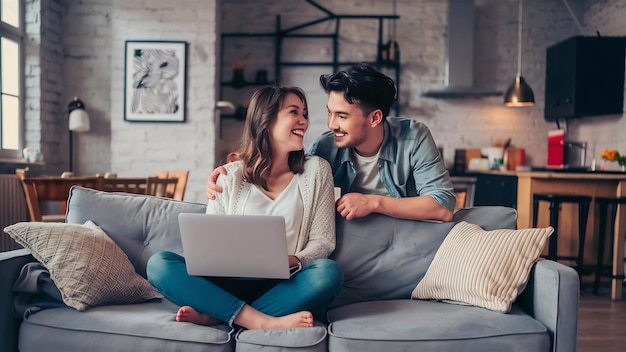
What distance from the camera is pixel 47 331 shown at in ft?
6.01

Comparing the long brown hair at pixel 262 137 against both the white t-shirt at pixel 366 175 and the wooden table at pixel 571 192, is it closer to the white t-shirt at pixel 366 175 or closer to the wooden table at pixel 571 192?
the white t-shirt at pixel 366 175

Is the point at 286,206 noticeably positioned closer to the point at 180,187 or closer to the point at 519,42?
the point at 180,187

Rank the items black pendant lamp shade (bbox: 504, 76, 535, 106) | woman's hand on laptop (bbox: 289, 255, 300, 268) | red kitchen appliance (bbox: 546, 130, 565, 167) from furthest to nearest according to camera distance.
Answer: red kitchen appliance (bbox: 546, 130, 565, 167) → black pendant lamp shade (bbox: 504, 76, 535, 106) → woman's hand on laptop (bbox: 289, 255, 300, 268)

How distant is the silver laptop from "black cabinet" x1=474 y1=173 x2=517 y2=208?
3.71 metres

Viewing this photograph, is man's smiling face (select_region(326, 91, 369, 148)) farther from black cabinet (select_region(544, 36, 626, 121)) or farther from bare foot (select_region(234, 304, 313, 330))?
black cabinet (select_region(544, 36, 626, 121))

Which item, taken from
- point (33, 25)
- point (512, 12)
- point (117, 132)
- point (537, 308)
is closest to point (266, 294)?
point (537, 308)

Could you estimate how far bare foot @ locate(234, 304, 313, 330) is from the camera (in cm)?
180

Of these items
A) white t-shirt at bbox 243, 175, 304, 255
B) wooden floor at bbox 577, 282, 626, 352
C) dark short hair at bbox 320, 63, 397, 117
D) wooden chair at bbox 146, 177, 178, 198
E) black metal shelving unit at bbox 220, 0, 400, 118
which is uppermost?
black metal shelving unit at bbox 220, 0, 400, 118

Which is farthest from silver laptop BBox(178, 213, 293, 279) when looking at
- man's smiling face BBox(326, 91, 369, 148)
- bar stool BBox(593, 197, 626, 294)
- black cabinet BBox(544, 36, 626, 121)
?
black cabinet BBox(544, 36, 626, 121)

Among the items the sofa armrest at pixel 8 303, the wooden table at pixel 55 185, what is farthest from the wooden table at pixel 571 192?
the sofa armrest at pixel 8 303

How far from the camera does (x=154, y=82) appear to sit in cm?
550

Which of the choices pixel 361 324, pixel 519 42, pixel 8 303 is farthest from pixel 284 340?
pixel 519 42

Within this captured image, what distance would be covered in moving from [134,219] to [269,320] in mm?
779

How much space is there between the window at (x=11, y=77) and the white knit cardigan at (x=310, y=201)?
3.56 metres
